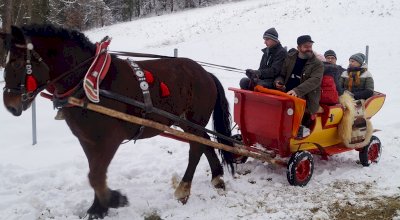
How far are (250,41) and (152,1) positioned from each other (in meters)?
35.8

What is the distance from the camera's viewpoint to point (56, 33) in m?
3.35

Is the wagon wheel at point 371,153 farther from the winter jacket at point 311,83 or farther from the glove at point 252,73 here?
the glove at point 252,73

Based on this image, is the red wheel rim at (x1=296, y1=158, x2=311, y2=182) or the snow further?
the red wheel rim at (x1=296, y1=158, x2=311, y2=182)

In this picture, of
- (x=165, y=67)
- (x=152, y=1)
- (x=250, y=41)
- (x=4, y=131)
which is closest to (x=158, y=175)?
(x=165, y=67)

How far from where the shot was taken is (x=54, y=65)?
3330mm

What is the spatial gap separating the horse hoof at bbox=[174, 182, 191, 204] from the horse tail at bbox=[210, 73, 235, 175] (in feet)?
→ 2.43

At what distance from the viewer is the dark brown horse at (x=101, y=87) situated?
3135mm

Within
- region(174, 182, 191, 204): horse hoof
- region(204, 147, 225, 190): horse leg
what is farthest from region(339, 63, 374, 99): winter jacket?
region(174, 182, 191, 204): horse hoof

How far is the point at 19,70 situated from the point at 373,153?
4.79 meters

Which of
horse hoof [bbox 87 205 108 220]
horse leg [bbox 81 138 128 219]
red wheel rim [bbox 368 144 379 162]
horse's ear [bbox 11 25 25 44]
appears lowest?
horse hoof [bbox 87 205 108 220]

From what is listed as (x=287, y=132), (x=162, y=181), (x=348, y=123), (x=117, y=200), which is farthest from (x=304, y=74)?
(x=117, y=200)

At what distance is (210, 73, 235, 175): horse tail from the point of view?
472 cm

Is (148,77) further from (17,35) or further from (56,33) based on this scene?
(17,35)

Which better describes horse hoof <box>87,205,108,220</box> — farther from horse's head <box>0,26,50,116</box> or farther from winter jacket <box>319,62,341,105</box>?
winter jacket <box>319,62,341,105</box>
